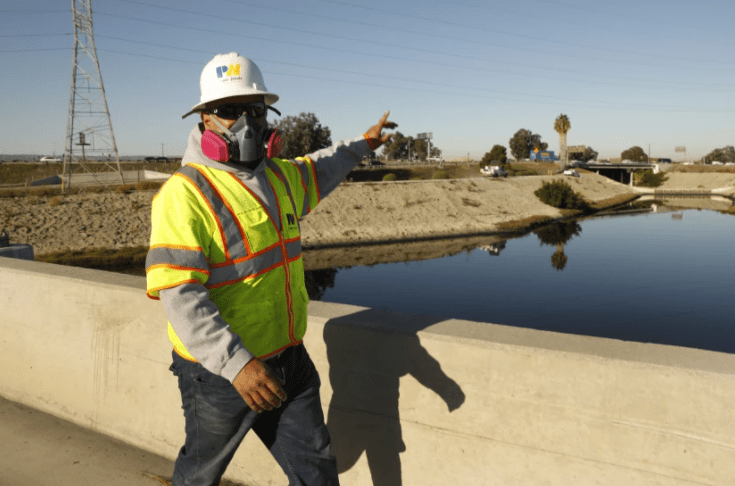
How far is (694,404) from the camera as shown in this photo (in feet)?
7.53

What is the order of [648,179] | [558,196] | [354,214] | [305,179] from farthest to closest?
1. [648,179]
2. [558,196]
3. [354,214]
4. [305,179]

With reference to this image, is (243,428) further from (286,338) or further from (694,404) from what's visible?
(694,404)

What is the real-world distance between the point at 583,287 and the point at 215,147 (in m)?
27.7

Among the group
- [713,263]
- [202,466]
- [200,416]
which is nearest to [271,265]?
[200,416]

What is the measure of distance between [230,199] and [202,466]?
3.67 ft

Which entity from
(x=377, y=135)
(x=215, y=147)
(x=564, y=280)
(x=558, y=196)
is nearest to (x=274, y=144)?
(x=215, y=147)

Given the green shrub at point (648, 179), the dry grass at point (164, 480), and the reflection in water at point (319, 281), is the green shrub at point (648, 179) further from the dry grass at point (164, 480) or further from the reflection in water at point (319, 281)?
the dry grass at point (164, 480)

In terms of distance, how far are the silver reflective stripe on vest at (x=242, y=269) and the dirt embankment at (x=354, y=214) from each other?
33991 millimetres

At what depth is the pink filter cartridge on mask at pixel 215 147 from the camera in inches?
88.9

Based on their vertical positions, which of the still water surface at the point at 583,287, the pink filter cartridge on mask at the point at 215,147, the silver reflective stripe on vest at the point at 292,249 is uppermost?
the pink filter cartridge on mask at the point at 215,147

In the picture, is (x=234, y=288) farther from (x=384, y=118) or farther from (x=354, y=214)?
(x=354, y=214)

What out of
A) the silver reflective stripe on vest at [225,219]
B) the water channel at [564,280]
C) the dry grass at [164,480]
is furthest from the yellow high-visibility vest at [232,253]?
the water channel at [564,280]

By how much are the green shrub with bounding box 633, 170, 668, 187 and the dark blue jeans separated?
11094 centimetres

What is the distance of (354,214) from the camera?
43781mm
